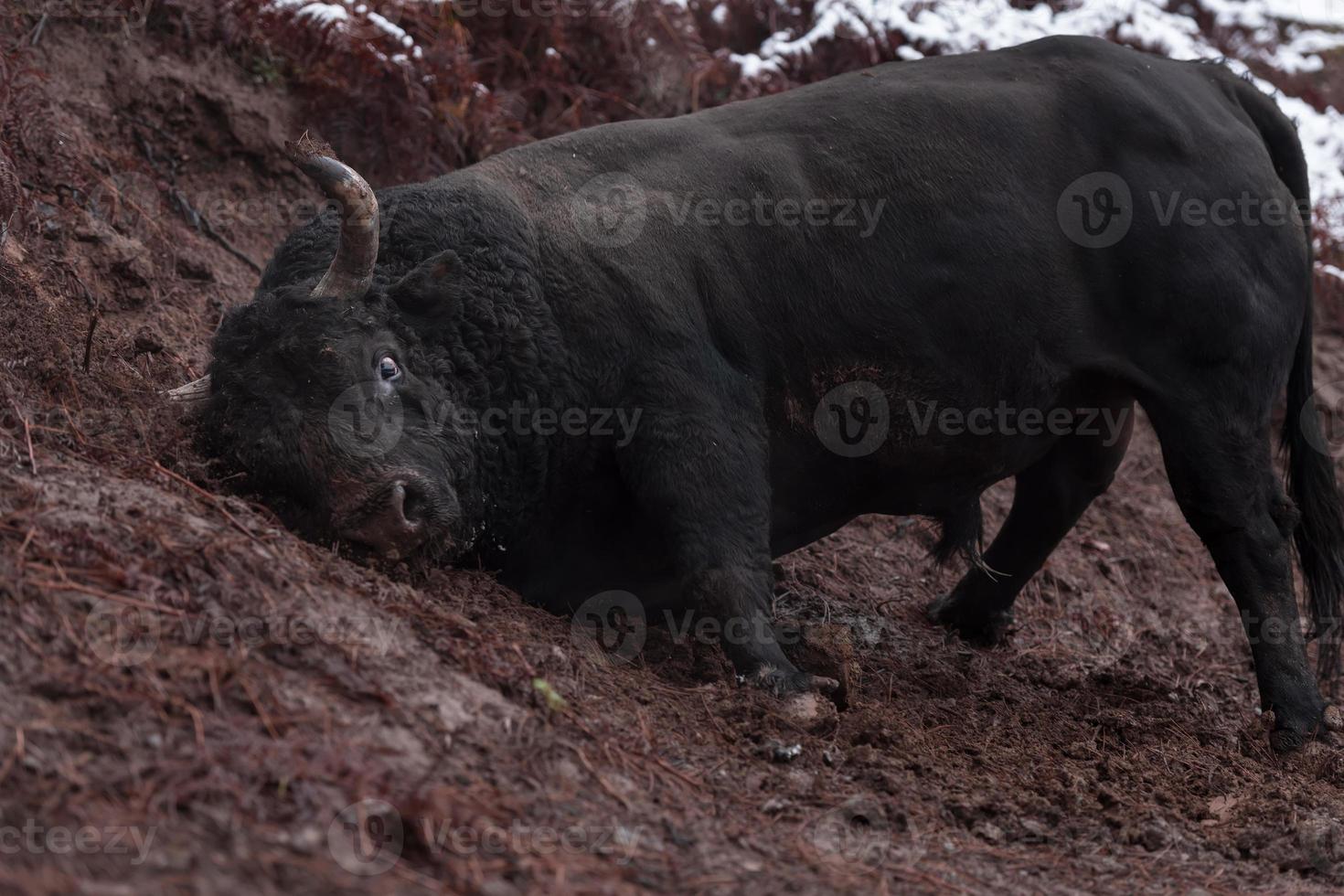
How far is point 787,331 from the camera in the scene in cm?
540

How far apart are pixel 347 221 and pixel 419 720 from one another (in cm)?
187

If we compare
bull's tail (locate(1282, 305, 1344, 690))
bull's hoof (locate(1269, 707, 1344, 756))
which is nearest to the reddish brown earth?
bull's hoof (locate(1269, 707, 1344, 756))

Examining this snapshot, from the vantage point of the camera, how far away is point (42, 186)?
6.73 meters

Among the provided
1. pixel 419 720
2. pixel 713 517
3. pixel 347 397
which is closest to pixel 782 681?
pixel 713 517

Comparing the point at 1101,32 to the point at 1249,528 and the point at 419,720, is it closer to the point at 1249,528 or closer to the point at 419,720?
the point at 1249,528

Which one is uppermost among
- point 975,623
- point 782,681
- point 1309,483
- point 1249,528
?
point 782,681

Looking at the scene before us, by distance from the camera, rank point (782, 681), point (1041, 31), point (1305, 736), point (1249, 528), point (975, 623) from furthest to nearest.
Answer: point (1041, 31)
point (975, 623)
point (1249, 528)
point (1305, 736)
point (782, 681)

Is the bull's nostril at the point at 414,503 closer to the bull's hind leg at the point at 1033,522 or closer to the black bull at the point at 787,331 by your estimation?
the black bull at the point at 787,331

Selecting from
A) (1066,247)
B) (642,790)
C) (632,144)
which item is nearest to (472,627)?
(642,790)

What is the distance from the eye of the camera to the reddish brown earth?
10.4ft

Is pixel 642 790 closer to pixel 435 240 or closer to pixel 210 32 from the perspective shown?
pixel 435 240

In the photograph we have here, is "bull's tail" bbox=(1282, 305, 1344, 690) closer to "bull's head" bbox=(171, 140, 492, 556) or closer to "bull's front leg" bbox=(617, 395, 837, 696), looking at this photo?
"bull's front leg" bbox=(617, 395, 837, 696)

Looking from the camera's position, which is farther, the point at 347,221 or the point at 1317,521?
the point at 1317,521

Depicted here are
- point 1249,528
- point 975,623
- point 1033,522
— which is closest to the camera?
point 1249,528
